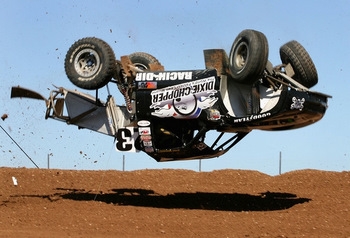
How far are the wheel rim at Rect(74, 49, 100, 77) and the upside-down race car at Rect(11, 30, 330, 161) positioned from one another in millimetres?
23

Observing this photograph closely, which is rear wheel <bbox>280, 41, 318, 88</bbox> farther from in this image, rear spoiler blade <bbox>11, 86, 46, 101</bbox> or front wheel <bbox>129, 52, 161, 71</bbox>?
rear spoiler blade <bbox>11, 86, 46, 101</bbox>

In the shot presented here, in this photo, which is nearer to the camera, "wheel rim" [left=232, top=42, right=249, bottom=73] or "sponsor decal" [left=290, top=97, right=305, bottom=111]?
"sponsor decal" [left=290, top=97, right=305, bottom=111]

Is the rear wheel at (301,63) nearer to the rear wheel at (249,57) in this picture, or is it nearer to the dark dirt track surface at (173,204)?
the rear wheel at (249,57)

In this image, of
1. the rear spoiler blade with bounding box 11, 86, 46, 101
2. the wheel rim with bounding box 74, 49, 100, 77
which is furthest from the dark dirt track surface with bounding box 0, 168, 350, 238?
the wheel rim with bounding box 74, 49, 100, 77

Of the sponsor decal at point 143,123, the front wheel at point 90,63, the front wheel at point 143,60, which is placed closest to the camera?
the sponsor decal at point 143,123

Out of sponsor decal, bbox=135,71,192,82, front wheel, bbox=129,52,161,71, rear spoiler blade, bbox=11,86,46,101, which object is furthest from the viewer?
front wheel, bbox=129,52,161,71

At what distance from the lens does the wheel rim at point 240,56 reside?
13122 millimetres

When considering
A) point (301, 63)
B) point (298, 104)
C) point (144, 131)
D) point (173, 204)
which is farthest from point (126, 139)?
point (301, 63)

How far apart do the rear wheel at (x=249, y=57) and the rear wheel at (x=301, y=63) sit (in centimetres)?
104

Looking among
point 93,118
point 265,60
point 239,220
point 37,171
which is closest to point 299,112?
point 265,60

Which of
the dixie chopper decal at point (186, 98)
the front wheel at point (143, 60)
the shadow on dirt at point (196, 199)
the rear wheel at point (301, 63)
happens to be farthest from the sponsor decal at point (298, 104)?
the front wheel at point (143, 60)

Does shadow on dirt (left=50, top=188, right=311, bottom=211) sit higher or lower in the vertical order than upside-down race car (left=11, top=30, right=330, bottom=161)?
lower

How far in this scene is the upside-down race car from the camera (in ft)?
42.6

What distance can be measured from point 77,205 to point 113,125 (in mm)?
2046
